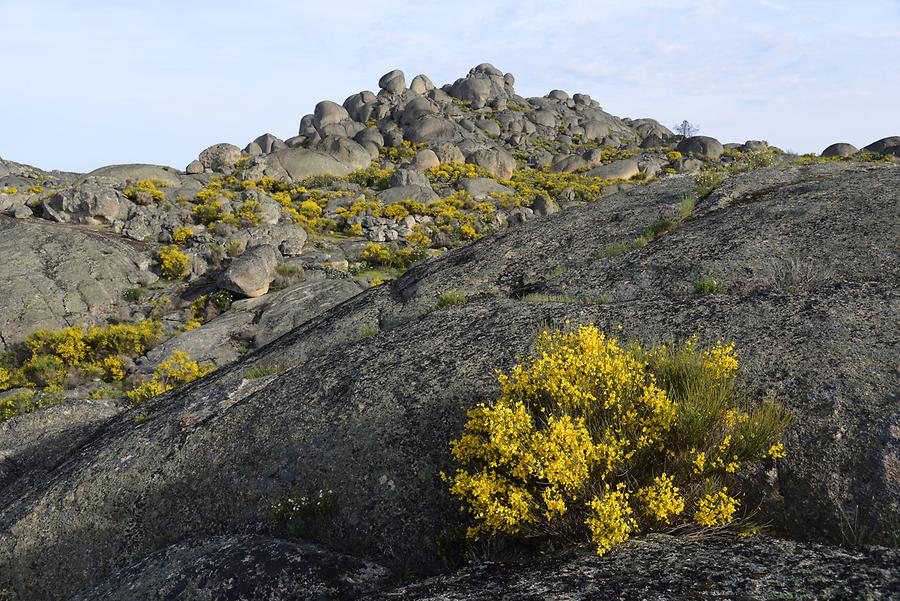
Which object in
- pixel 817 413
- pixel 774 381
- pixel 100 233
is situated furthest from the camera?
pixel 100 233

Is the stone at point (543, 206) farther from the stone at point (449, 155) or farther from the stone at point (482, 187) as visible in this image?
the stone at point (449, 155)

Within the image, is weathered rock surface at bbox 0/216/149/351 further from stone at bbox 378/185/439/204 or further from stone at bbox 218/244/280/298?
stone at bbox 378/185/439/204

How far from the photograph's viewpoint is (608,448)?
451 centimetres

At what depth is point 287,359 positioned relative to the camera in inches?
413

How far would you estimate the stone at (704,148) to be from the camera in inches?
2869

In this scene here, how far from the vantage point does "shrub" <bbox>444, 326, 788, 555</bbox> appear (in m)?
4.37

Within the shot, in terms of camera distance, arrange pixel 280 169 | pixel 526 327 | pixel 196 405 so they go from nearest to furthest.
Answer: pixel 526 327 → pixel 196 405 → pixel 280 169

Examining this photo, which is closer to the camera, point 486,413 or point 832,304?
point 486,413

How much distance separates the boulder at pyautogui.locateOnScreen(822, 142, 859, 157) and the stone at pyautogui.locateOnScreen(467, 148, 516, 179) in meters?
36.0

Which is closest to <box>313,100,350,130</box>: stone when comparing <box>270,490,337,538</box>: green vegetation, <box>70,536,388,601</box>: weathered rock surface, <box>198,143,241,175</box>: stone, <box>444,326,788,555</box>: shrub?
<box>198,143,241,175</box>: stone

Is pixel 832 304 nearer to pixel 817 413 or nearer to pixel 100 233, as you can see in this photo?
pixel 817 413

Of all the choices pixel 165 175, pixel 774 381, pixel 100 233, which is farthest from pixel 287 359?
pixel 165 175

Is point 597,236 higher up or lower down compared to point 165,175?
lower down

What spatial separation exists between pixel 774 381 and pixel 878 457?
116 cm
